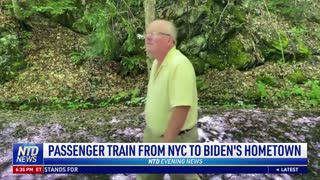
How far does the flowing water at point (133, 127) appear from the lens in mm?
7035

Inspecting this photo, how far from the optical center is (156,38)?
3344mm

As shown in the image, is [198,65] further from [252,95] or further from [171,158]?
[171,158]

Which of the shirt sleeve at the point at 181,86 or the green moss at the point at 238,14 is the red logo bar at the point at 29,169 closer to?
the shirt sleeve at the point at 181,86

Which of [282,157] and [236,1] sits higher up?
[236,1]

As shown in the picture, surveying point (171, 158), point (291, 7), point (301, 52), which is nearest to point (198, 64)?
point (301, 52)

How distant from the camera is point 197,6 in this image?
413 inches

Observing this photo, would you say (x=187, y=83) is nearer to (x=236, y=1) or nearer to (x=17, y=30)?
(x=236, y=1)

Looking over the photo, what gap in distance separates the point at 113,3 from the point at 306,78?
18.8 feet

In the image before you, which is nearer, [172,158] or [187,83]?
[187,83]

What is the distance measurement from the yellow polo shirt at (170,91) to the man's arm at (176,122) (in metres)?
0.05

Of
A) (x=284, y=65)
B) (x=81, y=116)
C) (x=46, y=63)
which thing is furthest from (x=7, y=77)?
(x=284, y=65)

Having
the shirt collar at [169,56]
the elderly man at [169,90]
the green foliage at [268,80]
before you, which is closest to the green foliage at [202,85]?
the green foliage at [268,80]

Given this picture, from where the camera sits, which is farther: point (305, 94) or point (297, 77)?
point (297, 77)

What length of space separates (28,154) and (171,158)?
6.18 feet
